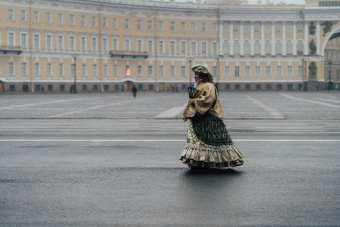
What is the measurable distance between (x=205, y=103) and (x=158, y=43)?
85.1 metres

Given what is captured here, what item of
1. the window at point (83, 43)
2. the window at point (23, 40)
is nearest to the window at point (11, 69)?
the window at point (23, 40)

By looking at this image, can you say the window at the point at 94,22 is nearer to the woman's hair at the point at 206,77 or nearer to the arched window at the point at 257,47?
the arched window at the point at 257,47

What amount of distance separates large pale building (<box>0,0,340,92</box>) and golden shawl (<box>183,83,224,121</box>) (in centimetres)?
6980

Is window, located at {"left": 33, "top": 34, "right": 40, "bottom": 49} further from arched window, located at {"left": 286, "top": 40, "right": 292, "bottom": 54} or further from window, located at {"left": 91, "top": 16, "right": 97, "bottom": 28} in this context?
arched window, located at {"left": 286, "top": 40, "right": 292, "bottom": 54}

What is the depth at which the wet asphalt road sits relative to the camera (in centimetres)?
661

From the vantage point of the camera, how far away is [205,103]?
9547 mm

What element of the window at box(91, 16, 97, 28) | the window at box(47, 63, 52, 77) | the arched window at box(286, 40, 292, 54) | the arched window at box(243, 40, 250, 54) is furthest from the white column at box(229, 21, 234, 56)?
the window at box(47, 63, 52, 77)

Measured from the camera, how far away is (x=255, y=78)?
332 ft

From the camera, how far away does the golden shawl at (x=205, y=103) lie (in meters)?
9.55

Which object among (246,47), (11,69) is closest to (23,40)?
(11,69)

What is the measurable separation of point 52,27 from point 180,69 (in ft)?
76.4

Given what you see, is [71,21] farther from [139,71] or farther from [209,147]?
[209,147]

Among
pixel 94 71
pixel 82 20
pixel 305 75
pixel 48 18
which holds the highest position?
pixel 82 20

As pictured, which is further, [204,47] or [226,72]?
[226,72]
